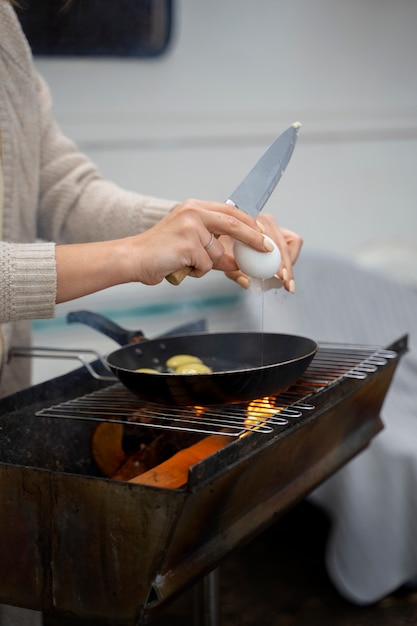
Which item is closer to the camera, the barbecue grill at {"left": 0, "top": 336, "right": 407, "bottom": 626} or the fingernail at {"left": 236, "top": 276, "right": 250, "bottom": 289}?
the barbecue grill at {"left": 0, "top": 336, "right": 407, "bottom": 626}

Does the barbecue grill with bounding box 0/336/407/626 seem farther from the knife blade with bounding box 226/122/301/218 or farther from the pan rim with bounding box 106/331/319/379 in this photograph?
the knife blade with bounding box 226/122/301/218

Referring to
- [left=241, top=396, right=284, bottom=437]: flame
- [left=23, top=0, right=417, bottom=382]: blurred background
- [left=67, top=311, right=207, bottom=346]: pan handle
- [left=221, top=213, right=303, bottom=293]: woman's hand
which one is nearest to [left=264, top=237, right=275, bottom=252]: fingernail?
[left=221, top=213, right=303, bottom=293]: woman's hand

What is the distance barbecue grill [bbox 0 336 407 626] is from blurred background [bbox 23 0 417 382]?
123 centimetres

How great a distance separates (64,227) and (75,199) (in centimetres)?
7

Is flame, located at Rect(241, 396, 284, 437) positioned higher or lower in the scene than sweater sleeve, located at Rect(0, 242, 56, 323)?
lower

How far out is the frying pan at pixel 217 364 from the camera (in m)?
1.35

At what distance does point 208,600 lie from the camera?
1.88 metres

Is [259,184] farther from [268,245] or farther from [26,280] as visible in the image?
[26,280]

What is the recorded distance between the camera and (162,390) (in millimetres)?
1368

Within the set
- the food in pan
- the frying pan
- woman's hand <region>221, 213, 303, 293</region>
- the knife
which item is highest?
the knife

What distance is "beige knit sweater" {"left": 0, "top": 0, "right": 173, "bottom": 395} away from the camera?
1602mm

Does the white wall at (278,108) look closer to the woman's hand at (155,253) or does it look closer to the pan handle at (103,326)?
the pan handle at (103,326)

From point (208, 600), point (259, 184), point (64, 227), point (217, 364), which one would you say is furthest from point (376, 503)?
point (259, 184)

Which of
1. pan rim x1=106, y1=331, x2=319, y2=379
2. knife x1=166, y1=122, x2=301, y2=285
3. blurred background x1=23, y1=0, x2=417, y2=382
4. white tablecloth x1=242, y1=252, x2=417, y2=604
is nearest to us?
pan rim x1=106, y1=331, x2=319, y2=379
